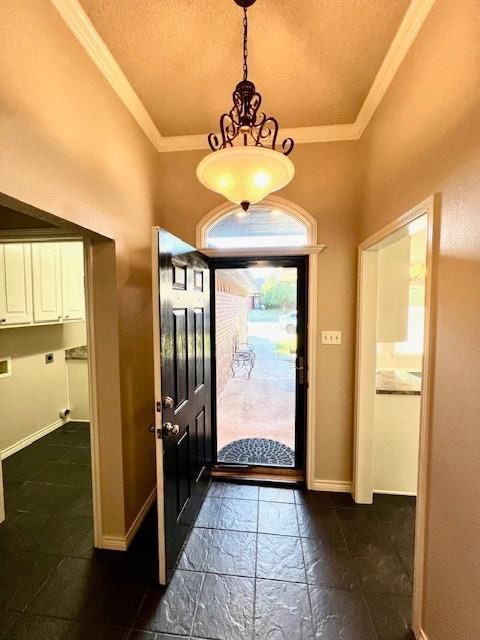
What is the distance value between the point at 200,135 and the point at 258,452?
9.70 ft

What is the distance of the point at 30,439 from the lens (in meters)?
3.27

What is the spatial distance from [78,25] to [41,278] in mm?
2383

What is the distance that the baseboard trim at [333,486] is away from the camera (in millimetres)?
2428

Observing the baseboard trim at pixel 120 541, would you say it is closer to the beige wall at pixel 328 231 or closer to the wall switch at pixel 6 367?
the beige wall at pixel 328 231

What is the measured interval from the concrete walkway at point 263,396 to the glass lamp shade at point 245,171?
1635mm

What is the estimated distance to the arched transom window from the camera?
2381mm

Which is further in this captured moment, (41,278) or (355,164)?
(41,278)

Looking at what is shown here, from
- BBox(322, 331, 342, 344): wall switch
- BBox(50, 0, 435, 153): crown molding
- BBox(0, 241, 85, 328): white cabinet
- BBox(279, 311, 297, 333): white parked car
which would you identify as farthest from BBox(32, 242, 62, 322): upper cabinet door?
BBox(322, 331, 342, 344): wall switch

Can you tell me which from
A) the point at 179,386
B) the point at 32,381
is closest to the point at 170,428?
the point at 179,386

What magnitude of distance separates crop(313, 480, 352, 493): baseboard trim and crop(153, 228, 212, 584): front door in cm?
96

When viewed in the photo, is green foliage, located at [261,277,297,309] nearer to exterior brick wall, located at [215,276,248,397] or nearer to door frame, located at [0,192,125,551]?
exterior brick wall, located at [215,276,248,397]

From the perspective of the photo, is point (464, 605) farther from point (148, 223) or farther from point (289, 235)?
point (148, 223)

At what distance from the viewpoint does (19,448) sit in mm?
3127

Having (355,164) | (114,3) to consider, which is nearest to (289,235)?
(355,164)
